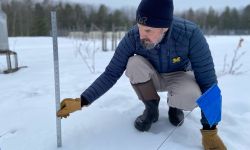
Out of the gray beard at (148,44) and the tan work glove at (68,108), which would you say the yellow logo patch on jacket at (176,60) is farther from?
the tan work glove at (68,108)

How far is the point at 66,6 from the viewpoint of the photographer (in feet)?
139

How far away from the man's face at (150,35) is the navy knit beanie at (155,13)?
0.10ft

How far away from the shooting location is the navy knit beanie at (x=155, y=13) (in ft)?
5.52

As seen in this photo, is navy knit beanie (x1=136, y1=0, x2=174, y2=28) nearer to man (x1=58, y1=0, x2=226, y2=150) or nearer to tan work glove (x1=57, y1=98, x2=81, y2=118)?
man (x1=58, y1=0, x2=226, y2=150)

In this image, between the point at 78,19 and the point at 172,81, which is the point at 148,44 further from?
the point at 78,19

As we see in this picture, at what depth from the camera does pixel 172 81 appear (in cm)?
205

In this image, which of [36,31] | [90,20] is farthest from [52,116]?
[90,20]

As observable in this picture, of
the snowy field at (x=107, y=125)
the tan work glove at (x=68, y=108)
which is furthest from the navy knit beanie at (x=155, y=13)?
the snowy field at (x=107, y=125)

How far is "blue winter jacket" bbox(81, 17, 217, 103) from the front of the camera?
5.98 feet

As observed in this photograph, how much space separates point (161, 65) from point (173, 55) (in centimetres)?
13

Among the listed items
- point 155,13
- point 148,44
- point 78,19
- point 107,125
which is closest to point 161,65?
point 148,44

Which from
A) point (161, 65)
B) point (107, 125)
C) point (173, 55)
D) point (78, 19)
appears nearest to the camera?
point (173, 55)

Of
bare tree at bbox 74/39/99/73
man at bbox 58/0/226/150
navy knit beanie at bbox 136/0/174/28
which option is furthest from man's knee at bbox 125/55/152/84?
bare tree at bbox 74/39/99/73

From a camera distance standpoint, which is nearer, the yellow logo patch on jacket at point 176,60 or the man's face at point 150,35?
the man's face at point 150,35
